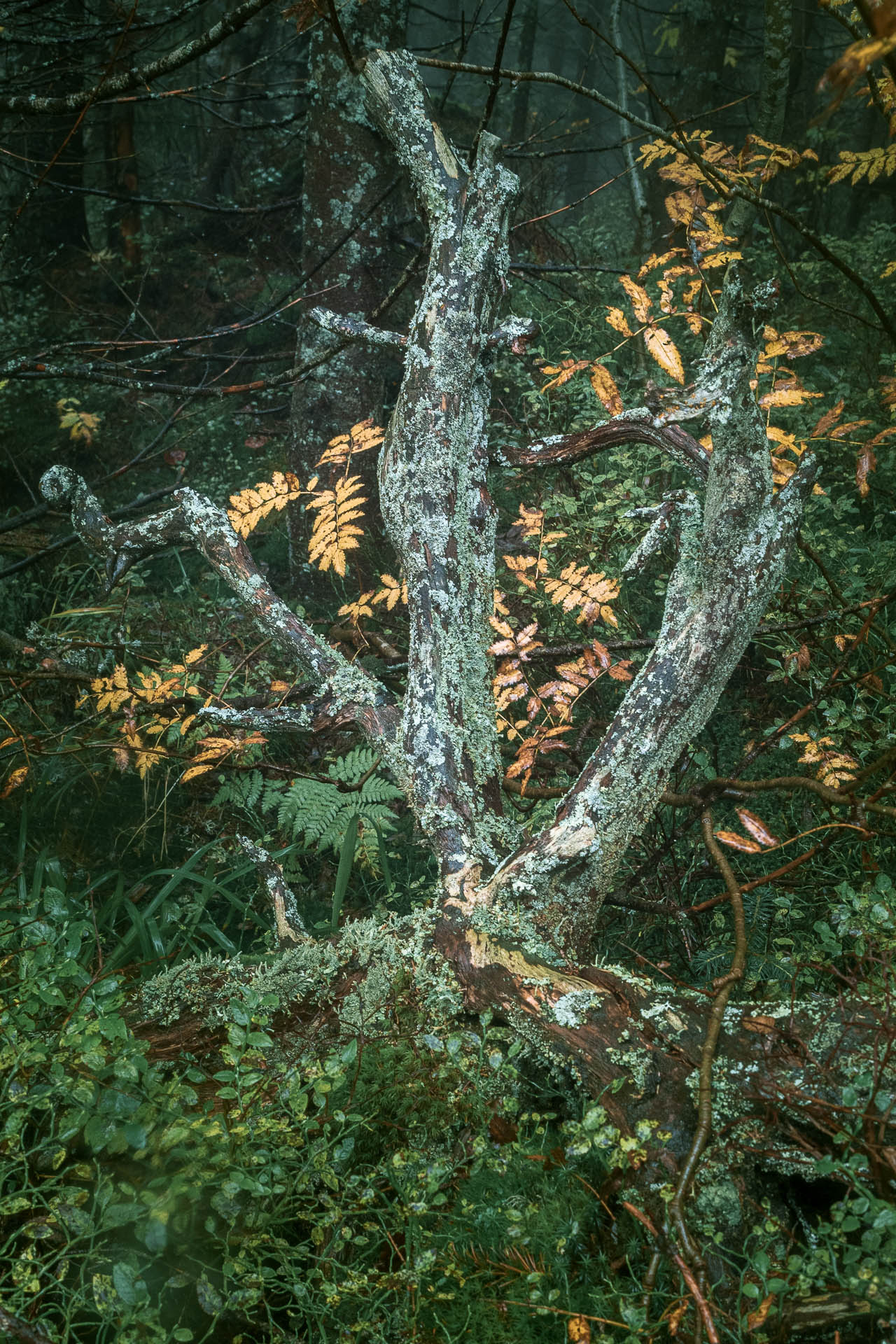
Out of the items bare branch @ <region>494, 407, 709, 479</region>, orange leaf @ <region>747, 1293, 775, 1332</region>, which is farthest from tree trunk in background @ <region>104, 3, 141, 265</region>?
orange leaf @ <region>747, 1293, 775, 1332</region>

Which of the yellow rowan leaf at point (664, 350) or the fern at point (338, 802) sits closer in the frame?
the yellow rowan leaf at point (664, 350)

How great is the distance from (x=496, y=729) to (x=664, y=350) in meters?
1.32

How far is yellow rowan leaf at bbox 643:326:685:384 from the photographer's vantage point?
8.41 feet

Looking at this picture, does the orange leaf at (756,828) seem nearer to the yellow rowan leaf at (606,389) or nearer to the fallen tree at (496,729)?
the fallen tree at (496,729)

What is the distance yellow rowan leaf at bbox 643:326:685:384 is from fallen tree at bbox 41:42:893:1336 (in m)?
0.19

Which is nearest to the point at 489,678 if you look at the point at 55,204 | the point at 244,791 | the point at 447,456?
the point at 447,456

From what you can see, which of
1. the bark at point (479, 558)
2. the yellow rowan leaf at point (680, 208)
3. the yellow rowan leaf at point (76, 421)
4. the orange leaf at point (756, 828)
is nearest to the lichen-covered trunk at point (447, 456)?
the bark at point (479, 558)

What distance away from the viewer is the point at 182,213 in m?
9.34

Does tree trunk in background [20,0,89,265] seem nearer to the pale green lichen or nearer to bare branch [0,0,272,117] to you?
bare branch [0,0,272,117]

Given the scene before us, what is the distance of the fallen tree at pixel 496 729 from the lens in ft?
6.15

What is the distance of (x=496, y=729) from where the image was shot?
2658 millimetres

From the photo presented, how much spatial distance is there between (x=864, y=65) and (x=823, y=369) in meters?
5.19

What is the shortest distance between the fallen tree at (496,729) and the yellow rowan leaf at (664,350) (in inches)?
7.3

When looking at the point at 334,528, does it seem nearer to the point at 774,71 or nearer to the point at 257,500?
the point at 257,500
